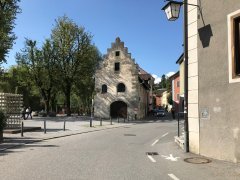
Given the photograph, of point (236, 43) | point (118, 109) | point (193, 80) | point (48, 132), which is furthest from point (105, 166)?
point (118, 109)

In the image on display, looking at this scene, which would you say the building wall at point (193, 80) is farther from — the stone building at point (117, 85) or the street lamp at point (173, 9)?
the stone building at point (117, 85)

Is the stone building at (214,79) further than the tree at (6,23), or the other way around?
the tree at (6,23)

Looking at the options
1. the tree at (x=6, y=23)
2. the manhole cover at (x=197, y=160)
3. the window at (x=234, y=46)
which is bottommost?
the manhole cover at (x=197, y=160)

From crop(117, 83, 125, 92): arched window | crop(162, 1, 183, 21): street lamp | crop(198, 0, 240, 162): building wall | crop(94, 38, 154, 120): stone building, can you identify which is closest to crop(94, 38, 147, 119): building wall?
crop(94, 38, 154, 120): stone building

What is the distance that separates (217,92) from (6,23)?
29797 mm

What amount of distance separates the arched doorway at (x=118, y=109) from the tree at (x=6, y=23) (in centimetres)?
1992

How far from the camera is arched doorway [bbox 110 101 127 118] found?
186 feet

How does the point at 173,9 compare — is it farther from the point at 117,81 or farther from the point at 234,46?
the point at 117,81

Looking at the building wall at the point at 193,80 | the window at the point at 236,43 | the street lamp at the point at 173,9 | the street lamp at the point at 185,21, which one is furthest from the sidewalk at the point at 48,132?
the window at the point at 236,43

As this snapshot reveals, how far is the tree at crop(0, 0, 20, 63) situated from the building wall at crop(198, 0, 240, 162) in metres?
26.5

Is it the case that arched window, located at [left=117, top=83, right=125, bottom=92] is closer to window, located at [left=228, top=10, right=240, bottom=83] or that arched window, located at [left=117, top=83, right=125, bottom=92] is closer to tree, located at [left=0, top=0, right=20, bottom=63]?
tree, located at [left=0, top=0, right=20, bottom=63]

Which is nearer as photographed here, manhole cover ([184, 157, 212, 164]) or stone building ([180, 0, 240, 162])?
stone building ([180, 0, 240, 162])

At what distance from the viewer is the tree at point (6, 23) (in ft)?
120

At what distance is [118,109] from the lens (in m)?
56.8
